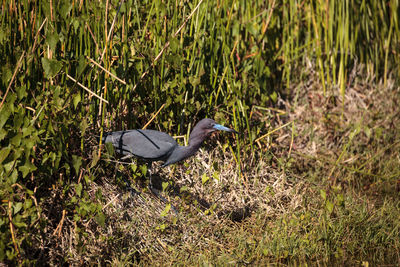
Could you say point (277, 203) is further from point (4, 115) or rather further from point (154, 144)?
point (4, 115)

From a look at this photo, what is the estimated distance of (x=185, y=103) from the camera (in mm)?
4281

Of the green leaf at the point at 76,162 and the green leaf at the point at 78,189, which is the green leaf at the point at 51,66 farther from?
the green leaf at the point at 78,189

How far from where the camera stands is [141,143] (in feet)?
12.8

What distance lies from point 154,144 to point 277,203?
1176 mm

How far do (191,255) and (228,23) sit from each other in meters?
2.01

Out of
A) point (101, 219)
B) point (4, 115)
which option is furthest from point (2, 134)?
point (101, 219)

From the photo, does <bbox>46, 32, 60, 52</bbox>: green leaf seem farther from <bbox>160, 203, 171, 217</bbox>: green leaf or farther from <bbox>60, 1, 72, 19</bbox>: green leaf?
<bbox>160, 203, 171, 217</bbox>: green leaf

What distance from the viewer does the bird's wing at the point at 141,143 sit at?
3.89 meters

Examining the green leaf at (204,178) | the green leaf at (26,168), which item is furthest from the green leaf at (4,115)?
the green leaf at (204,178)

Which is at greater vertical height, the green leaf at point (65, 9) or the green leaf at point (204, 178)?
the green leaf at point (65, 9)

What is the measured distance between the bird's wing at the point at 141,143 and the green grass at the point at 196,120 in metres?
0.13

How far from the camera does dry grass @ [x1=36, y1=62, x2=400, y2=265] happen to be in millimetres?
3646

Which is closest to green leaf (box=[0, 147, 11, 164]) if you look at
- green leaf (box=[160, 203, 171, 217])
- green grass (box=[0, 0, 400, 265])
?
green grass (box=[0, 0, 400, 265])

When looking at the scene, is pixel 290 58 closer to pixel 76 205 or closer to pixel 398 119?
pixel 398 119
